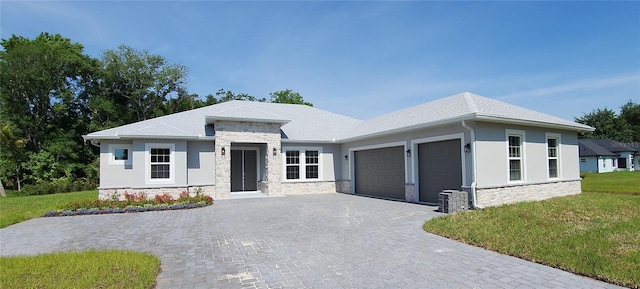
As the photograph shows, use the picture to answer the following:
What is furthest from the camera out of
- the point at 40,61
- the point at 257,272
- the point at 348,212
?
the point at 40,61

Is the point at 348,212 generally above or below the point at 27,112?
below

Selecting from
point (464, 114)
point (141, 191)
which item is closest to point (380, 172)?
point (464, 114)

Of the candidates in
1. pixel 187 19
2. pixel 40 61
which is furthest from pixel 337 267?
pixel 40 61

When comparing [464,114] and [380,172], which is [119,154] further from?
[464,114]

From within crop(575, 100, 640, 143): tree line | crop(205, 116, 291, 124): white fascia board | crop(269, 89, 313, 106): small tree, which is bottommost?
crop(205, 116, 291, 124): white fascia board

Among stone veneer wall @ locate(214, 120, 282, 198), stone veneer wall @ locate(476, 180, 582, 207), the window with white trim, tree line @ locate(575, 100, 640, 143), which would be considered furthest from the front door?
tree line @ locate(575, 100, 640, 143)

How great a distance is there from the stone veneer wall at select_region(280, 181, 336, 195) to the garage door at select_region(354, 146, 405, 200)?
148 cm

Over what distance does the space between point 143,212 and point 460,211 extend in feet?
34.2

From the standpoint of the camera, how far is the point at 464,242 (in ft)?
21.4

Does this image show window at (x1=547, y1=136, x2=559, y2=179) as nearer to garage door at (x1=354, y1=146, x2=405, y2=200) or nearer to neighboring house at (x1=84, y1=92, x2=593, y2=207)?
neighboring house at (x1=84, y1=92, x2=593, y2=207)

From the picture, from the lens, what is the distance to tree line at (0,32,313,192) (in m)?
25.6

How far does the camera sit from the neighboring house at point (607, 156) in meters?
39.8

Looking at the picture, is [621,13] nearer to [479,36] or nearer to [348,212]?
[479,36]

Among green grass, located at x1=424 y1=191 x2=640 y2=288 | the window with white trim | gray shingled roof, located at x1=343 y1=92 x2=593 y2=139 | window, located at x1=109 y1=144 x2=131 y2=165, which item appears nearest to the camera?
green grass, located at x1=424 y1=191 x2=640 y2=288
